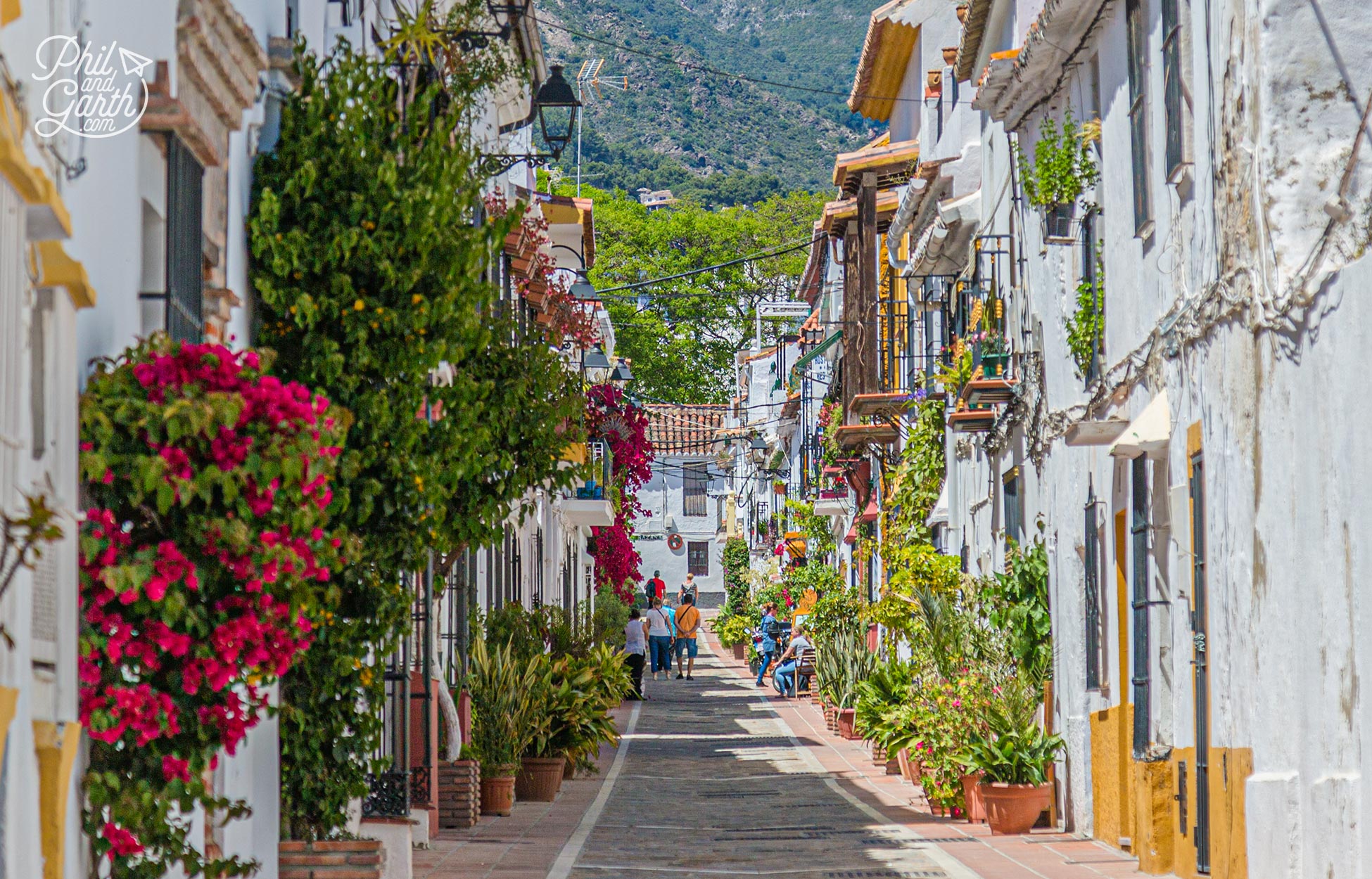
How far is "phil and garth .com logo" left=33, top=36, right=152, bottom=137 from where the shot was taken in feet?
21.4

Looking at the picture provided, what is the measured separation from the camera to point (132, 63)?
7480 mm

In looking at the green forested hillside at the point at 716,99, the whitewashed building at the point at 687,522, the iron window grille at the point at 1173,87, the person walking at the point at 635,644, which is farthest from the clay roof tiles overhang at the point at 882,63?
the green forested hillside at the point at 716,99

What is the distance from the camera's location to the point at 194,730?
7113 millimetres

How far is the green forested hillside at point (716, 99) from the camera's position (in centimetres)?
10156

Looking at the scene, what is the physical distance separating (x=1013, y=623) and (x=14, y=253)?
12.8m

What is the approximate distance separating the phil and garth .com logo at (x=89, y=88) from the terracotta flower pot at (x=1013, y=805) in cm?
1027

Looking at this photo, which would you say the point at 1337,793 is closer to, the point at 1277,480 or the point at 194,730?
the point at 1277,480

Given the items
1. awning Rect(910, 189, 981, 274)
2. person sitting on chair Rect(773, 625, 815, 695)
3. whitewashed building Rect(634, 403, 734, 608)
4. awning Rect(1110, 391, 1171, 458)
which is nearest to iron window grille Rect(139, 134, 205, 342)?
awning Rect(1110, 391, 1171, 458)

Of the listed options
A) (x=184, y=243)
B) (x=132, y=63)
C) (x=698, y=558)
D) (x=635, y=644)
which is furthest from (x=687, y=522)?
(x=132, y=63)

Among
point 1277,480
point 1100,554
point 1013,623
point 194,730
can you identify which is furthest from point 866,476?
point 194,730

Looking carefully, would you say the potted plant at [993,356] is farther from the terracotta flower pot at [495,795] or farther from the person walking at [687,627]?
the person walking at [687,627]

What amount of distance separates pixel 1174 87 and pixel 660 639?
32.1 meters

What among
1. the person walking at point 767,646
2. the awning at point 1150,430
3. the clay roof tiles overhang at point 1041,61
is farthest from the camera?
the person walking at point 767,646

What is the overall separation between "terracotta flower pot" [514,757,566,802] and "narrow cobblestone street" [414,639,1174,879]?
0.21 meters
